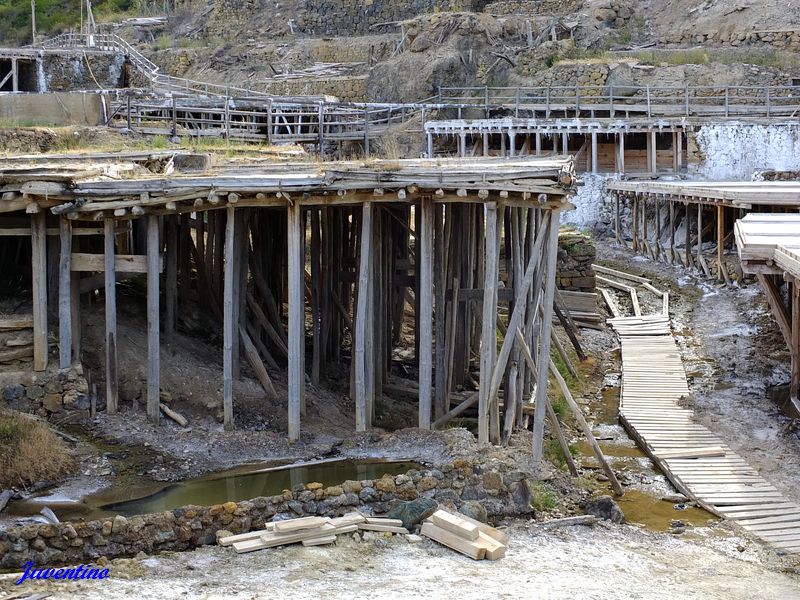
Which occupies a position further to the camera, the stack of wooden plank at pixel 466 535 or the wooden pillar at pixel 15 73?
the wooden pillar at pixel 15 73

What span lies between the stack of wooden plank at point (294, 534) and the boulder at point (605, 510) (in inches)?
111

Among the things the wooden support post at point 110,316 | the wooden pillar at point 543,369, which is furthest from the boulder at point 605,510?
the wooden support post at point 110,316

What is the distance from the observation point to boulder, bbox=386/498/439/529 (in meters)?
Result: 11.5

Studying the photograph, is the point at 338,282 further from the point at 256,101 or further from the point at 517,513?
the point at 256,101

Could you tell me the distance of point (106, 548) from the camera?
10648 millimetres

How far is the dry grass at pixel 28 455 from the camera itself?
40.1ft

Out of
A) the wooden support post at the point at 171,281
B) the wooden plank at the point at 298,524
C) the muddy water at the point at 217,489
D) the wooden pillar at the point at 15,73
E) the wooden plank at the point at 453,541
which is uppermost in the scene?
the wooden pillar at the point at 15,73

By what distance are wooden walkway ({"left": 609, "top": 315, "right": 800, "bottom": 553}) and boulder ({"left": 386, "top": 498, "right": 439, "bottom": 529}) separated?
3.53 m

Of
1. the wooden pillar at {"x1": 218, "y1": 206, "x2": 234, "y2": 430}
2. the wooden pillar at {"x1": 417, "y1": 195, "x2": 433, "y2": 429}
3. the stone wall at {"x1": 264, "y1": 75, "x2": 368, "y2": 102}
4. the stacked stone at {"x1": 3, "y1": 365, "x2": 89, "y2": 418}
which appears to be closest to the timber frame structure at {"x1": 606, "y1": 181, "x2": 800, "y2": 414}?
the wooden pillar at {"x1": 417, "y1": 195, "x2": 433, "y2": 429}

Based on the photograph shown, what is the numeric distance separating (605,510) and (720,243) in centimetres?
1360

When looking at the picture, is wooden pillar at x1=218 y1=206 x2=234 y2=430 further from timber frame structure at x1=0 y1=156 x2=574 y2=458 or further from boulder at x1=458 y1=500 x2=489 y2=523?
boulder at x1=458 y1=500 x2=489 y2=523

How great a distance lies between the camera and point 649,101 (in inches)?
1383

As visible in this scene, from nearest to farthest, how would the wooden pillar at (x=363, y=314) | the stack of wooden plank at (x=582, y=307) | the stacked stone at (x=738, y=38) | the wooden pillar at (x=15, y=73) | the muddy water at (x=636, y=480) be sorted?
1. the muddy water at (x=636, y=480)
2. the wooden pillar at (x=363, y=314)
3. the stack of wooden plank at (x=582, y=307)
4. the wooden pillar at (x=15, y=73)
5. the stacked stone at (x=738, y=38)

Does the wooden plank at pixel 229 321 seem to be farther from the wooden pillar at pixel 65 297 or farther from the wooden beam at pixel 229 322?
the wooden pillar at pixel 65 297
